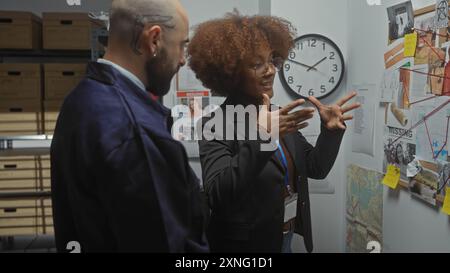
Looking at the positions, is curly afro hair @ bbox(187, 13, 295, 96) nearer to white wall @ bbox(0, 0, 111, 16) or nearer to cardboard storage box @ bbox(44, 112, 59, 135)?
white wall @ bbox(0, 0, 111, 16)

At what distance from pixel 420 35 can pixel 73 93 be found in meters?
1.00

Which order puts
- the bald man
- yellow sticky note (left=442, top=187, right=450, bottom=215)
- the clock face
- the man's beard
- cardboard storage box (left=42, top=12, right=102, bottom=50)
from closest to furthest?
the bald man, the man's beard, yellow sticky note (left=442, top=187, right=450, bottom=215), the clock face, cardboard storage box (left=42, top=12, right=102, bottom=50)

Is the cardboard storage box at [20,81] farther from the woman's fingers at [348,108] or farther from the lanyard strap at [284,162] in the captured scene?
the woman's fingers at [348,108]

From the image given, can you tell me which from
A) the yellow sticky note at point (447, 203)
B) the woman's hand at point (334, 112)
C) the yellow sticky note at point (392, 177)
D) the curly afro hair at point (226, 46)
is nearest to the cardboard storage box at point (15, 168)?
the curly afro hair at point (226, 46)

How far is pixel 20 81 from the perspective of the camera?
1.56m

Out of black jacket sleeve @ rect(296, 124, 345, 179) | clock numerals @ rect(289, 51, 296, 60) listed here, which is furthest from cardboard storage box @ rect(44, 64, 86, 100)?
black jacket sleeve @ rect(296, 124, 345, 179)

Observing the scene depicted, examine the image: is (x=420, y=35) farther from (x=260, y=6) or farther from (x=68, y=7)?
(x=68, y=7)

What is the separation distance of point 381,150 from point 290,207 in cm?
37

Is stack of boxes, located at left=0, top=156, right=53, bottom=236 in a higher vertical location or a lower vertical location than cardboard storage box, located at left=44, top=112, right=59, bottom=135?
lower

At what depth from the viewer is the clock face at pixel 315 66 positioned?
1.19m

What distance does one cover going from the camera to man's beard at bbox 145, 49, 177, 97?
872 millimetres

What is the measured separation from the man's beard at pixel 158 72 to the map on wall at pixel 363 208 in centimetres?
70

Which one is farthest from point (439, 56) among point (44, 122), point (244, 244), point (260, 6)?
point (44, 122)

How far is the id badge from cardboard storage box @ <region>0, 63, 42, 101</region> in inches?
42.7
